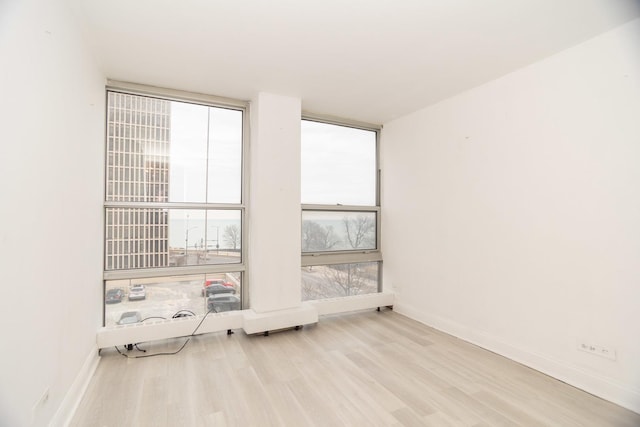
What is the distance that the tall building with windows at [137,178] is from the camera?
3.06 meters

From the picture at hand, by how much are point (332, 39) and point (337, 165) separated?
212 centimetres

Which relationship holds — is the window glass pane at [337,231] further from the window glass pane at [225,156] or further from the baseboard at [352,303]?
the window glass pane at [225,156]

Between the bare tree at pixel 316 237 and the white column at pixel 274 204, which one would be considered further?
the bare tree at pixel 316 237

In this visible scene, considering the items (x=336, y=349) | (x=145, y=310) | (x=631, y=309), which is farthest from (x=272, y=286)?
(x=631, y=309)

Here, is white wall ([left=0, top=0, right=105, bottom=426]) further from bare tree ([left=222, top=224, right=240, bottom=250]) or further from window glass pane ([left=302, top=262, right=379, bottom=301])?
window glass pane ([left=302, top=262, right=379, bottom=301])

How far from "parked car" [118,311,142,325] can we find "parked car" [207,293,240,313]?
2.36 feet

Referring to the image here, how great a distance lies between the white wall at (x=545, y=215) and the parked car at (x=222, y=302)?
7.72 ft

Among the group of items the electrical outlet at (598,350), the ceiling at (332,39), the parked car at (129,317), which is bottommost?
the parked car at (129,317)

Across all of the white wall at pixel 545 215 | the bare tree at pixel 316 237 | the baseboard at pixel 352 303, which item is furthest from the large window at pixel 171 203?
the white wall at pixel 545 215

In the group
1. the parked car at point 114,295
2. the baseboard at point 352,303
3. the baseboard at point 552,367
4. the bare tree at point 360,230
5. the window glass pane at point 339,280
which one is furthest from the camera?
the bare tree at point 360,230

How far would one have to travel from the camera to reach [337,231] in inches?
169

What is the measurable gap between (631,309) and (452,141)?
214cm

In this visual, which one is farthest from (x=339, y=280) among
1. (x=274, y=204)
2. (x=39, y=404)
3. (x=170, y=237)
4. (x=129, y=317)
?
(x=39, y=404)

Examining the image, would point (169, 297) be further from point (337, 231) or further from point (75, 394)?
point (337, 231)
